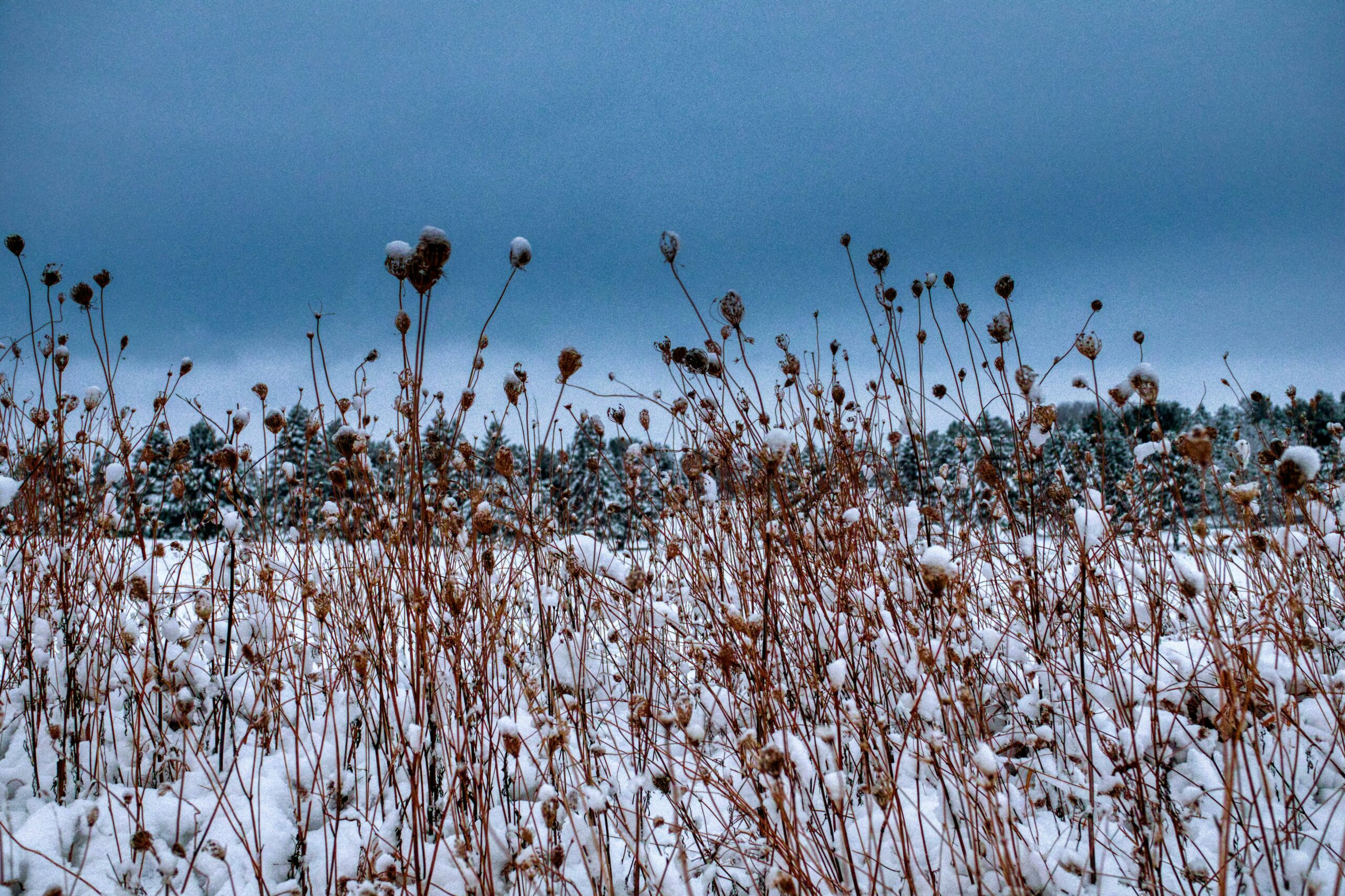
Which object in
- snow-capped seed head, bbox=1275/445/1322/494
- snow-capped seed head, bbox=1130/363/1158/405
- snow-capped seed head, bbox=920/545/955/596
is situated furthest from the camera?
snow-capped seed head, bbox=1130/363/1158/405

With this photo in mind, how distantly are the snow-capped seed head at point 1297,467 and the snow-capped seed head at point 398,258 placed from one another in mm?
1348

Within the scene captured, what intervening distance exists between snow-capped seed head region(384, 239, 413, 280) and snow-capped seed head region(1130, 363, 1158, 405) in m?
1.80

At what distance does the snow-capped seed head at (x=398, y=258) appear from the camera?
107 centimetres

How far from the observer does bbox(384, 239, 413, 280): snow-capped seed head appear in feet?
3.51

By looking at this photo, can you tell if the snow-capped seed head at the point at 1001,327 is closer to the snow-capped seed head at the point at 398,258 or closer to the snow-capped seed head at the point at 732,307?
the snow-capped seed head at the point at 732,307

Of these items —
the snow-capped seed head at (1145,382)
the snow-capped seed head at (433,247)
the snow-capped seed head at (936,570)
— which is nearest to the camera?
the snow-capped seed head at (936,570)

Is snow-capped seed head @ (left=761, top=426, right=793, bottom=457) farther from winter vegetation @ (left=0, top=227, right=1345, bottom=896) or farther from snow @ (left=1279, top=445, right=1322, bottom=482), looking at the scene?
snow @ (left=1279, top=445, right=1322, bottom=482)

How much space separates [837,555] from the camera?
1501 millimetres

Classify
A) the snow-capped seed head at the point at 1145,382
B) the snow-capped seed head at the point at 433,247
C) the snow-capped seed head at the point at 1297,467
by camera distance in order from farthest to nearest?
the snow-capped seed head at the point at 1145,382 < the snow-capped seed head at the point at 433,247 < the snow-capped seed head at the point at 1297,467

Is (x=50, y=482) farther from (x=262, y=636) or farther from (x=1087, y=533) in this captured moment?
(x=1087, y=533)

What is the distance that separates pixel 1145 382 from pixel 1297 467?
3.06ft

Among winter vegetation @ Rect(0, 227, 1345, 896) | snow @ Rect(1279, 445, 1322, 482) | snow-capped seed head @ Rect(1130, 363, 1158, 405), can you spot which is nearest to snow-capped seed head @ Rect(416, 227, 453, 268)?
winter vegetation @ Rect(0, 227, 1345, 896)

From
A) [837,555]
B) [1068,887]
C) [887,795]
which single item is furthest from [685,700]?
[1068,887]

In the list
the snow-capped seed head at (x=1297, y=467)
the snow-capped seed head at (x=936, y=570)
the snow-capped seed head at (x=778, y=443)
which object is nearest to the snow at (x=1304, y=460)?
the snow-capped seed head at (x=1297, y=467)
